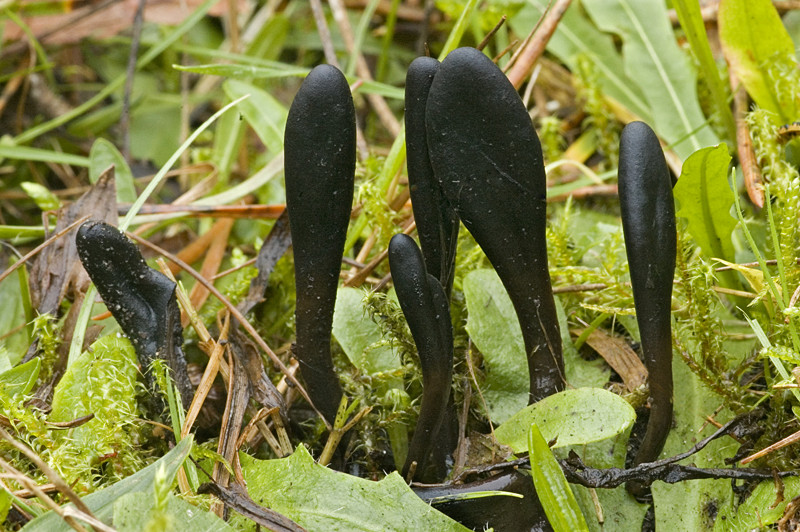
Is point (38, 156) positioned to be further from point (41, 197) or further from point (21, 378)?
point (21, 378)

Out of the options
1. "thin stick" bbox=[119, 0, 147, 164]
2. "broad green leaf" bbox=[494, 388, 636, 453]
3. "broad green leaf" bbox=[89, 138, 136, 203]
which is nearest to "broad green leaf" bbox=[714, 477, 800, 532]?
"broad green leaf" bbox=[494, 388, 636, 453]

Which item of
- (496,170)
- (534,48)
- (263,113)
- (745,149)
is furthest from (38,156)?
(745,149)

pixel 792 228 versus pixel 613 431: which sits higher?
pixel 792 228

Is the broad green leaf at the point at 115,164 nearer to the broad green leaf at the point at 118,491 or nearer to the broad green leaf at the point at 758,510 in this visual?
the broad green leaf at the point at 118,491

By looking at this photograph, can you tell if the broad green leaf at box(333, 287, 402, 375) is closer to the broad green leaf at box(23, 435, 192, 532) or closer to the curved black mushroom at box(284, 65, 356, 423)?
the curved black mushroom at box(284, 65, 356, 423)

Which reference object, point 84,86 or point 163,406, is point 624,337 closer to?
point 163,406

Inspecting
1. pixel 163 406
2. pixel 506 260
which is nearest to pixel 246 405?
pixel 163 406
